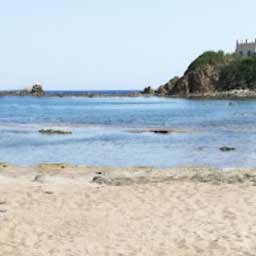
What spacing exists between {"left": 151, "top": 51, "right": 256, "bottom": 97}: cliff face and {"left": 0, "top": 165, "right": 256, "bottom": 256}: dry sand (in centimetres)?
13530

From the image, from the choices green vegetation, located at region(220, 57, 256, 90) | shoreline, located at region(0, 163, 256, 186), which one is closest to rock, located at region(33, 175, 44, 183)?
shoreline, located at region(0, 163, 256, 186)

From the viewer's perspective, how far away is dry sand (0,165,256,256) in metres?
10.8

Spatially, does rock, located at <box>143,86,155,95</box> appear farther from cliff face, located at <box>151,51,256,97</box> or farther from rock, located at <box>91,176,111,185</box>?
rock, located at <box>91,176,111,185</box>

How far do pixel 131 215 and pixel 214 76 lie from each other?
15076 cm

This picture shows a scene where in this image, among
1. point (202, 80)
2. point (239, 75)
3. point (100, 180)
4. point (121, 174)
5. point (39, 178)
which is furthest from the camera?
point (202, 80)

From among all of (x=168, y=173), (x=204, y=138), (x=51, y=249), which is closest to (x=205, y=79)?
(x=204, y=138)

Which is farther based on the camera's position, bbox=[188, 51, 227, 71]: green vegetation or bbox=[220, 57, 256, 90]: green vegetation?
bbox=[188, 51, 227, 71]: green vegetation

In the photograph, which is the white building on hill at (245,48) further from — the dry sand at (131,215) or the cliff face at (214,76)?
the dry sand at (131,215)

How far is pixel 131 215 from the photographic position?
43.2 feet

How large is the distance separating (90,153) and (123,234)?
1840 cm

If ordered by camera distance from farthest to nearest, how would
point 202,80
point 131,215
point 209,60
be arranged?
point 209,60
point 202,80
point 131,215

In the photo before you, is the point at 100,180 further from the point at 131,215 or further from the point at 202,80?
the point at 202,80

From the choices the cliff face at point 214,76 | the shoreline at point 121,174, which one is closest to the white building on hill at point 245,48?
the cliff face at point 214,76

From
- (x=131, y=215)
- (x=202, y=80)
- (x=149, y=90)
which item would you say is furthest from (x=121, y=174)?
(x=149, y=90)
